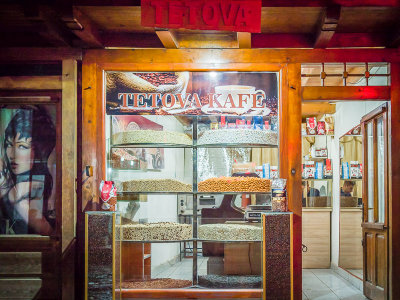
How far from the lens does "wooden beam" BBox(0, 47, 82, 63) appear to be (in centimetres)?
512

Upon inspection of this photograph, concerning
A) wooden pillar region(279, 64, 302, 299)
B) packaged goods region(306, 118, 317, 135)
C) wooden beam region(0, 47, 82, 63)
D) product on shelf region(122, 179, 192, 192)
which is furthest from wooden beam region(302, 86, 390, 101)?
packaged goods region(306, 118, 317, 135)

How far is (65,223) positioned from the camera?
5039 millimetres

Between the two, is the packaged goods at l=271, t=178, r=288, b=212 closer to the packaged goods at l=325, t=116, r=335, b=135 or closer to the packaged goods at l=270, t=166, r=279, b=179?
the packaged goods at l=270, t=166, r=279, b=179

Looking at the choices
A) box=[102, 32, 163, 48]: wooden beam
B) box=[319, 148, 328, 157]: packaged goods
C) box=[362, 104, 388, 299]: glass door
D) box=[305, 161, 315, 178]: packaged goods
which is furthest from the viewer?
box=[319, 148, 328, 157]: packaged goods

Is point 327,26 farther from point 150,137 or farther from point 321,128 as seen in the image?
point 321,128

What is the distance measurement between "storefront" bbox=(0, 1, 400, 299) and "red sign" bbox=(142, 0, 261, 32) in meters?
0.40

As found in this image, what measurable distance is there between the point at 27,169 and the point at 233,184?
230 cm

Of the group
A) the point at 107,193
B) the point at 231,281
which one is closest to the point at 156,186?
the point at 107,193

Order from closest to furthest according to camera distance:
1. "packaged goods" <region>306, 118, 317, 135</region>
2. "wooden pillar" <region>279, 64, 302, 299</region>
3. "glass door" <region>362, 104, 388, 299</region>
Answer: "wooden pillar" <region>279, 64, 302, 299</region> → "glass door" <region>362, 104, 388, 299</region> → "packaged goods" <region>306, 118, 317, 135</region>

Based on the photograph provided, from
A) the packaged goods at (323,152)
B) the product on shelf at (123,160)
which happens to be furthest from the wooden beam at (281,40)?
the packaged goods at (323,152)

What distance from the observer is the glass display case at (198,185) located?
5.24m

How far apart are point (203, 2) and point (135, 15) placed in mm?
714

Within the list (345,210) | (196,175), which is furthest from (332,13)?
(345,210)

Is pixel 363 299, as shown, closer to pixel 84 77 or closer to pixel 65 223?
pixel 65 223
